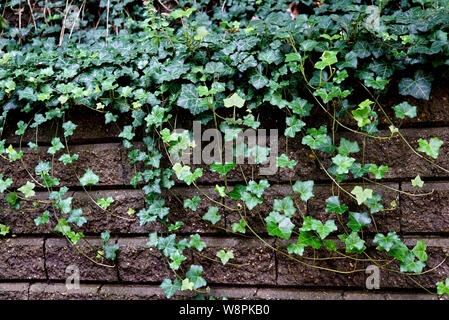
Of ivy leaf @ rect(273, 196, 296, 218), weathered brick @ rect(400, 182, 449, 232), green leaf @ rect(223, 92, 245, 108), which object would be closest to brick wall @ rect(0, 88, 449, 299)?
weathered brick @ rect(400, 182, 449, 232)

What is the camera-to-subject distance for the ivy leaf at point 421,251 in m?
1.48

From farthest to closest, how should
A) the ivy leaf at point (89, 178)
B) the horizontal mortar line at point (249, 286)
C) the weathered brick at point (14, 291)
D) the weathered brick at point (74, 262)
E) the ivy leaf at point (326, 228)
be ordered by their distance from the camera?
1. the weathered brick at point (14, 291)
2. the weathered brick at point (74, 262)
3. the ivy leaf at point (89, 178)
4. the horizontal mortar line at point (249, 286)
5. the ivy leaf at point (326, 228)

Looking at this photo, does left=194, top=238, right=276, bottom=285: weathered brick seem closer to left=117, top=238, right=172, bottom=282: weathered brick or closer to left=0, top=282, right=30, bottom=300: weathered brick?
left=117, top=238, right=172, bottom=282: weathered brick

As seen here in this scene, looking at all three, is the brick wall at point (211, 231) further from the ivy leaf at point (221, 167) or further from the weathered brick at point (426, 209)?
the ivy leaf at point (221, 167)

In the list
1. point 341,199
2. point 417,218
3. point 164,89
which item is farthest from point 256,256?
point 164,89

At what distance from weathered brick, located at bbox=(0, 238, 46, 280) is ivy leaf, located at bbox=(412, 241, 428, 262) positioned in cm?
190

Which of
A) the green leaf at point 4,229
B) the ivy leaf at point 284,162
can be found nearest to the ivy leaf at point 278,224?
the ivy leaf at point 284,162

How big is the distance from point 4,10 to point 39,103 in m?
1.38

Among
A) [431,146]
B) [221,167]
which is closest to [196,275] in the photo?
[221,167]

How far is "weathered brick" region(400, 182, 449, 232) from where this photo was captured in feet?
4.98

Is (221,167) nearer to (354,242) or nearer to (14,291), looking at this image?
(354,242)

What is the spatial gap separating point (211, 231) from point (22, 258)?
3.62ft

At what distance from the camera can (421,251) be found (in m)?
1.49

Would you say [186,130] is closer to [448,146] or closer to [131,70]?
[131,70]
